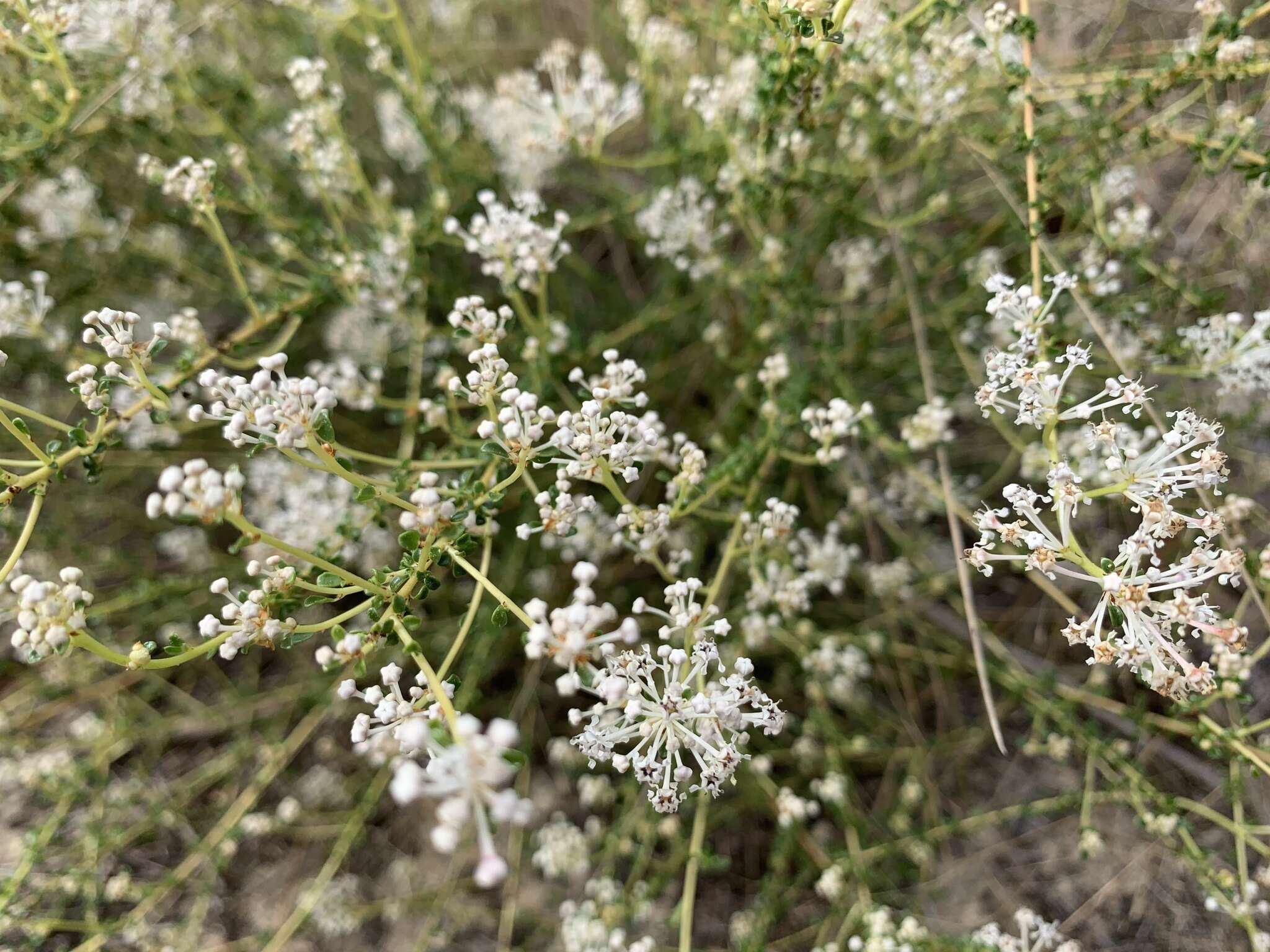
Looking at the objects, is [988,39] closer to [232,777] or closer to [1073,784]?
[1073,784]

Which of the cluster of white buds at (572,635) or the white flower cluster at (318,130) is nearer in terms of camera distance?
the cluster of white buds at (572,635)

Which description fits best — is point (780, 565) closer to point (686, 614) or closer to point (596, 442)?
point (686, 614)

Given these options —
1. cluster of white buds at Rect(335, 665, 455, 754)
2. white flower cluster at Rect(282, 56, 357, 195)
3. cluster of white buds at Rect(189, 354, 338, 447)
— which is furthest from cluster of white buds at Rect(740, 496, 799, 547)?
white flower cluster at Rect(282, 56, 357, 195)

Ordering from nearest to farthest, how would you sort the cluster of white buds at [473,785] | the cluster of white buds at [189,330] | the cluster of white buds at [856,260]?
the cluster of white buds at [473,785] < the cluster of white buds at [189,330] < the cluster of white buds at [856,260]

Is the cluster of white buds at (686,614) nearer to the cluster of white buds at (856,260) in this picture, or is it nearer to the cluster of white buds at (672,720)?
the cluster of white buds at (672,720)

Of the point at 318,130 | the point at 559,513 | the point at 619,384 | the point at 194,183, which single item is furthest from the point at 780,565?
the point at 318,130

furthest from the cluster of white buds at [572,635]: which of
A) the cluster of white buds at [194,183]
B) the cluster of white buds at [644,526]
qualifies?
the cluster of white buds at [194,183]
